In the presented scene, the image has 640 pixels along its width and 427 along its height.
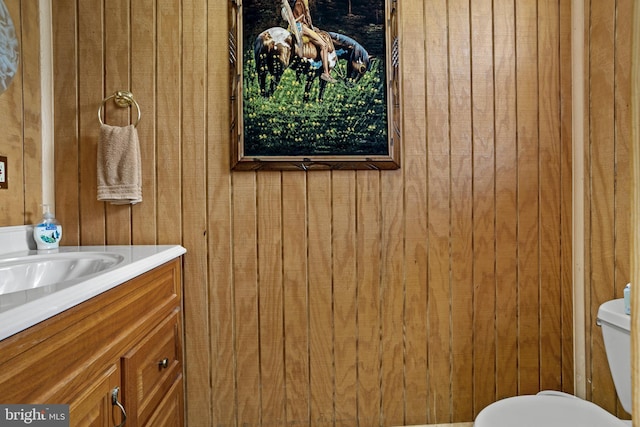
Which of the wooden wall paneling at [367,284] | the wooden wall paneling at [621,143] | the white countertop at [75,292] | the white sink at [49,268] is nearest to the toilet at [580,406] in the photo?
the wooden wall paneling at [621,143]

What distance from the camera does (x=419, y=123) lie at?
1550 mm

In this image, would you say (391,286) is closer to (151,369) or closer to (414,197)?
(414,197)

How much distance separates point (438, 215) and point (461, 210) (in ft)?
0.34

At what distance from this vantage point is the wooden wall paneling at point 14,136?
4.07ft

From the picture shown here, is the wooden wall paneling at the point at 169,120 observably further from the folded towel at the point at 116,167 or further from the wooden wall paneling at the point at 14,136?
the wooden wall paneling at the point at 14,136

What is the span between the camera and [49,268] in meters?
1.14

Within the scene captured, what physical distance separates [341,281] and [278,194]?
452 mm

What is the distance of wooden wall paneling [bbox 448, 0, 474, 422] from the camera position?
1.56m

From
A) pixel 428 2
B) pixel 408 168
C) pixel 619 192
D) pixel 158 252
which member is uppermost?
pixel 428 2

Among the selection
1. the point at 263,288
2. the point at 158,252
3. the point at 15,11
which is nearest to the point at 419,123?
the point at 263,288

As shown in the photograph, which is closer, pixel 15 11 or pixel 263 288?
pixel 15 11

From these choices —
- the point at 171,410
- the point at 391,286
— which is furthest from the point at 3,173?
the point at 391,286

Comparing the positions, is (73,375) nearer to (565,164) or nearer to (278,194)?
(278,194)

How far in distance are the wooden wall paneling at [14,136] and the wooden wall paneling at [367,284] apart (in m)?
1.26
